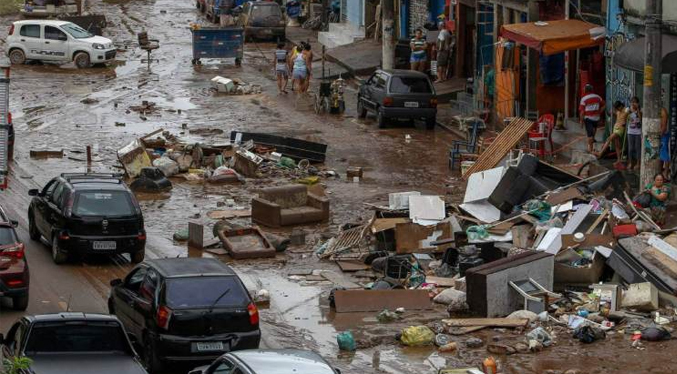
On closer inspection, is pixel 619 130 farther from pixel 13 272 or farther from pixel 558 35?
pixel 13 272

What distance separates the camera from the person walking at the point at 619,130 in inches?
1117

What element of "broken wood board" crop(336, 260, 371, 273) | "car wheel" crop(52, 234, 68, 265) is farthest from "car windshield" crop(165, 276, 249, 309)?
"car wheel" crop(52, 234, 68, 265)

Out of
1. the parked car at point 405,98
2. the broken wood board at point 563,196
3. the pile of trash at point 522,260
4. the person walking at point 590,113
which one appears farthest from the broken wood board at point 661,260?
the parked car at point 405,98

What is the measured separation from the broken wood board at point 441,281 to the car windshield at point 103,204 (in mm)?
5086

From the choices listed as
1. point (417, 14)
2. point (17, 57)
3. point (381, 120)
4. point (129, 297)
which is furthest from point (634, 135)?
point (17, 57)

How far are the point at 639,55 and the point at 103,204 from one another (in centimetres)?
1035

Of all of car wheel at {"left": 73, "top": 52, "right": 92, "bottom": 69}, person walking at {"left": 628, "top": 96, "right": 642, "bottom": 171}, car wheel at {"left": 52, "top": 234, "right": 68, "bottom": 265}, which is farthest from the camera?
car wheel at {"left": 73, "top": 52, "right": 92, "bottom": 69}

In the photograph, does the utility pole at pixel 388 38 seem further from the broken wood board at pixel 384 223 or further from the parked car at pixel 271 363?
the parked car at pixel 271 363

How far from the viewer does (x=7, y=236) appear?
1970 cm

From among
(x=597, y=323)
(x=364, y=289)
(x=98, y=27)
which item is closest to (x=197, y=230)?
(x=364, y=289)

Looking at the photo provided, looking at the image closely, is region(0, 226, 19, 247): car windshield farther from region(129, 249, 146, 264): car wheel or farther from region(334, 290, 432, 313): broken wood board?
region(334, 290, 432, 313): broken wood board

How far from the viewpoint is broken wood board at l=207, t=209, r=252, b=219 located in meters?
27.1

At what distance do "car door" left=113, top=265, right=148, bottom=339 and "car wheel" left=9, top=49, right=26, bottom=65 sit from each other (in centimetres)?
3330

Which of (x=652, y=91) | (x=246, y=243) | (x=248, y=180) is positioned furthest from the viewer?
(x=248, y=180)
